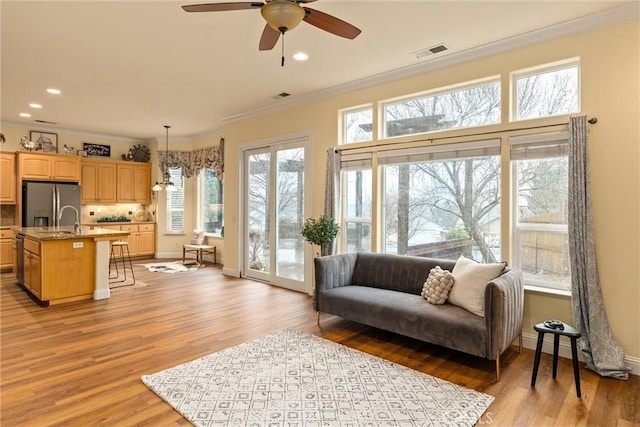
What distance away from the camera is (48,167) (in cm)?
754

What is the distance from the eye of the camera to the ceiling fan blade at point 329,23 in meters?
2.45

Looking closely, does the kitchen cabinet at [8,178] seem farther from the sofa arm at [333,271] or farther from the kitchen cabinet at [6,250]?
the sofa arm at [333,271]

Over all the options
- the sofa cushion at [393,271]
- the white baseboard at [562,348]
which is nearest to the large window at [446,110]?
the sofa cushion at [393,271]

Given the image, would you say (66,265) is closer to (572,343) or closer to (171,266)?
(171,266)

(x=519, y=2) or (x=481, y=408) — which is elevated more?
(x=519, y=2)

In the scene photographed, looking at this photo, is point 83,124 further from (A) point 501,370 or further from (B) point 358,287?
(A) point 501,370

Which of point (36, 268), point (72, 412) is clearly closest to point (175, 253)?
point (36, 268)

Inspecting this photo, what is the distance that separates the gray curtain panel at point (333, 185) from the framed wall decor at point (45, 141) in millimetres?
6687

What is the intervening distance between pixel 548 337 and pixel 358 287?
194 centimetres

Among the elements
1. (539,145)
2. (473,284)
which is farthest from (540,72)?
(473,284)

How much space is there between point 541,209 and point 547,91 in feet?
3.85

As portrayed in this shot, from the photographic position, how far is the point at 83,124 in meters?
7.64

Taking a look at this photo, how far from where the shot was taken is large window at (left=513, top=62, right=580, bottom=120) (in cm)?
345

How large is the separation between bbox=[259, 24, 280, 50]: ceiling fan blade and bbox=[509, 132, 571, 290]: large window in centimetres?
254
